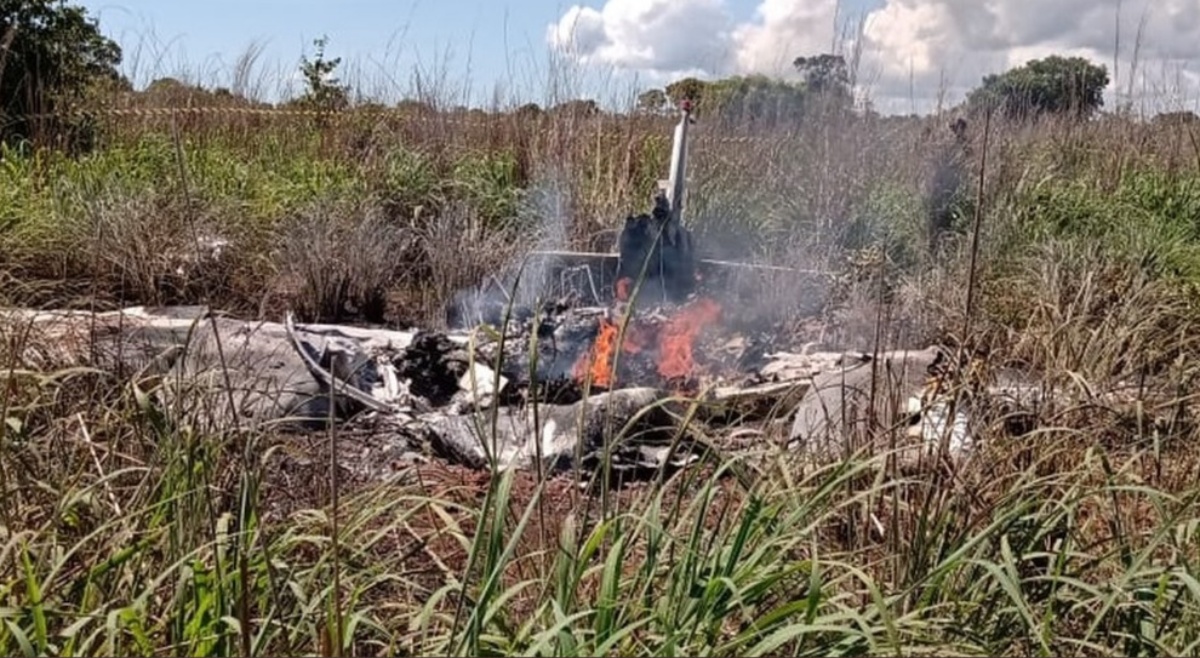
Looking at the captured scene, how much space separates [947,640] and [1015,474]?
642mm

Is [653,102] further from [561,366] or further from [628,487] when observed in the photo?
[628,487]

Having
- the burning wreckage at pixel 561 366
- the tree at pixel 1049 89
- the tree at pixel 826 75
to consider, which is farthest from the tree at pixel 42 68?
the tree at pixel 1049 89

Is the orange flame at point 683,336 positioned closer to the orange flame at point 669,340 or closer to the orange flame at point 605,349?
the orange flame at point 669,340

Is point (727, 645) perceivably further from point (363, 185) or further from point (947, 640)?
point (363, 185)

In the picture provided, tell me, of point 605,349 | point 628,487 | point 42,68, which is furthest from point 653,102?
point 628,487

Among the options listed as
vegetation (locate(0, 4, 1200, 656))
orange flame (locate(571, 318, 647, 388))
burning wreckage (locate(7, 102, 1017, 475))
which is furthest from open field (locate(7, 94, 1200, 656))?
orange flame (locate(571, 318, 647, 388))

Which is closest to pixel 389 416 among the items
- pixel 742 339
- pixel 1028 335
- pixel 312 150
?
pixel 742 339

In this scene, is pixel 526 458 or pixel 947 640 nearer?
pixel 947 640

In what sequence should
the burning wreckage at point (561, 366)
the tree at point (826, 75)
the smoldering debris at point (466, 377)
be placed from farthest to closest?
1. the tree at point (826, 75)
2. the smoldering debris at point (466, 377)
3. the burning wreckage at point (561, 366)

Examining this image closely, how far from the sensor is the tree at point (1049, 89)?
10305 millimetres

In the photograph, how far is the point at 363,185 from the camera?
26.0 feet

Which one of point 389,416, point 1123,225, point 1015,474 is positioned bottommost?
point 389,416

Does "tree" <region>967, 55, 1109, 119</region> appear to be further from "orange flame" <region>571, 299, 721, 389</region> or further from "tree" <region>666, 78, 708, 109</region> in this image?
"orange flame" <region>571, 299, 721, 389</region>

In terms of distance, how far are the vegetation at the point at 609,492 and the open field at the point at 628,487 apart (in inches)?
0.6
